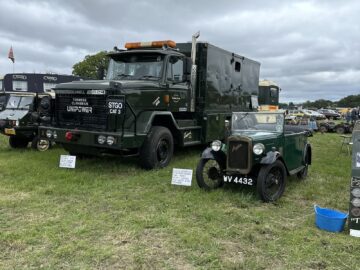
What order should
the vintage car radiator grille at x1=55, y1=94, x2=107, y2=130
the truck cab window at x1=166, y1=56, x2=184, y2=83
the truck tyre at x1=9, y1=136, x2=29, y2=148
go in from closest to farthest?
the vintage car radiator grille at x1=55, y1=94, x2=107, y2=130 < the truck cab window at x1=166, y1=56, x2=184, y2=83 < the truck tyre at x1=9, y1=136, x2=29, y2=148

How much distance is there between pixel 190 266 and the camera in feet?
12.0

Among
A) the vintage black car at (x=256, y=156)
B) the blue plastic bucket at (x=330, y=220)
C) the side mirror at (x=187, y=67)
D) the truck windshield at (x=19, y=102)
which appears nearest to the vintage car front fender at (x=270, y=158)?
the vintage black car at (x=256, y=156)

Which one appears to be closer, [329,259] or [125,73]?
[329,259]

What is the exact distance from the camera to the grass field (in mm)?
3801

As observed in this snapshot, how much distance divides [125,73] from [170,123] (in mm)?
1576

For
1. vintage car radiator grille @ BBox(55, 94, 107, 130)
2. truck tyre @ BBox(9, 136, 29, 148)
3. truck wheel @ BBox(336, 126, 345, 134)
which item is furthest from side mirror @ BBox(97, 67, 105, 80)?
truck wheel @ BBox(336, 126, 345, 134)

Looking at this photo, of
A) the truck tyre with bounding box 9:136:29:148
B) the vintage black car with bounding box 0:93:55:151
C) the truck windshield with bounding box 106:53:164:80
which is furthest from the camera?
the truck tyre with bounding box 9:136:29:148

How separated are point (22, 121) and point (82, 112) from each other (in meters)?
3.53

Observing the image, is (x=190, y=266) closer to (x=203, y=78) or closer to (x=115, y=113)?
(x=115, y=113)

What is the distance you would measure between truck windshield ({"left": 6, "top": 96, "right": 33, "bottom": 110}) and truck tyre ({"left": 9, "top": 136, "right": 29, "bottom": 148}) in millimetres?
941

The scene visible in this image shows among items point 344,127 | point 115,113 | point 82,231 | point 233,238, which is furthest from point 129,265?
point 344,127

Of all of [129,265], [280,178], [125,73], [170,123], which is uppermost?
[125,73]

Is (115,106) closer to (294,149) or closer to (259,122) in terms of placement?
(259,122)

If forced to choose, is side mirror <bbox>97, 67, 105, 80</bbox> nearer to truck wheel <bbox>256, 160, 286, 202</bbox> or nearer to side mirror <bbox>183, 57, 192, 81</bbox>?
side mirror <bbox>183, 57, 192, 81</bbox>
